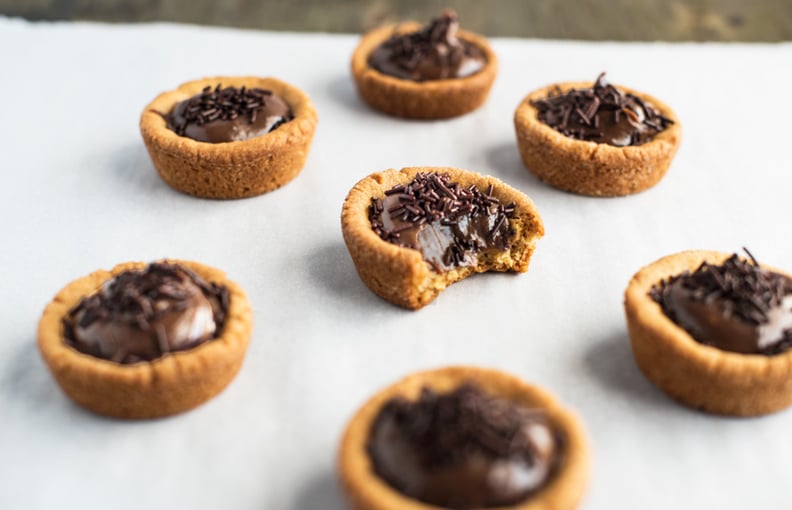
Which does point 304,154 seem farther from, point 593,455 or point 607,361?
point 593,455

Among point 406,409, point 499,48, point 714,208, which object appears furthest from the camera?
point 499,48

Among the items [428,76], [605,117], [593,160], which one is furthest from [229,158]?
[605,117]

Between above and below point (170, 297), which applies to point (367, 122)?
below

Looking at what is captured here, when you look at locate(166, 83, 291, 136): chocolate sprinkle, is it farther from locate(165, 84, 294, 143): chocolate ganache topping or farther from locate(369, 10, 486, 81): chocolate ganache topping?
locate(369, 10, 486, 81): chocolate ganache topping

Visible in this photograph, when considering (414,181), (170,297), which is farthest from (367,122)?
(170,297)

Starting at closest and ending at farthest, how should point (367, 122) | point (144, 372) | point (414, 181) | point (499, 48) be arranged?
point (144, 372) → point (414, 181) → point (367, 122) → point (499, 48)

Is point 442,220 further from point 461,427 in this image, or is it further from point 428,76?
point 428,76

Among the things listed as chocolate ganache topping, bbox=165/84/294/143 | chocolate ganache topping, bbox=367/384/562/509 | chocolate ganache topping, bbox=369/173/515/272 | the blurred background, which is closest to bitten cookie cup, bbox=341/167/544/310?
chocolate ganache topping, bbox=369/173/515/272
